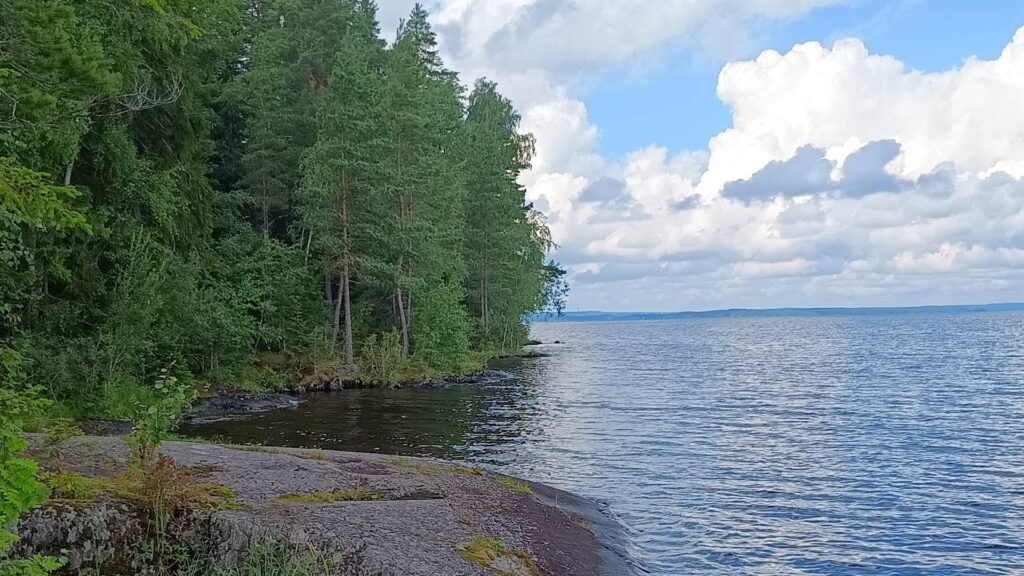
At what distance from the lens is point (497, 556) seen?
30.3 feet

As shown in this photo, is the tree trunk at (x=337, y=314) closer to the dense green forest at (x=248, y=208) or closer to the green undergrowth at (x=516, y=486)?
the dense green forest at (x=248, y=208)

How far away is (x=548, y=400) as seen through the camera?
109 feet

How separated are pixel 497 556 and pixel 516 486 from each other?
500 centimetres

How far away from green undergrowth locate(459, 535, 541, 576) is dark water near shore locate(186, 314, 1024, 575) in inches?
128

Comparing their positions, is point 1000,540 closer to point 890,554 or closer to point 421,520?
point 890,554

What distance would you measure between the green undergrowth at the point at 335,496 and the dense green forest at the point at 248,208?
15.9ft

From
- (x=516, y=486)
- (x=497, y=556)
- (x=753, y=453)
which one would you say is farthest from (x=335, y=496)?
(x=753, y=453)

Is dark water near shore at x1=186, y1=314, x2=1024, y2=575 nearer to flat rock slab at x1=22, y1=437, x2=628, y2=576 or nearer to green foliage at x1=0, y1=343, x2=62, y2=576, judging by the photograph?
flat rock slab at x1=22, y1=437, x2=628, y2=576

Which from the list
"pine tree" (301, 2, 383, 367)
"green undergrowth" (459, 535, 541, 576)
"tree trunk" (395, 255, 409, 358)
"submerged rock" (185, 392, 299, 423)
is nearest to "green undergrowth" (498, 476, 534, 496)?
"green undergrowth" (459, 535, 541, 576)

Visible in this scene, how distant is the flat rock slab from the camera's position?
8.31 m

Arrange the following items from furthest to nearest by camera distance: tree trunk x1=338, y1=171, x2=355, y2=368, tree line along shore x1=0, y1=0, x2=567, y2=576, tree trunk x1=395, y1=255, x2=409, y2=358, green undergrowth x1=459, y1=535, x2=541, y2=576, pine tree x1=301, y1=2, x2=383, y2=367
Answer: tree trunk x1=395, y1=255, x2=409, y2=358
tree trunk x1=338, y1=171, x2=355, y2=368
pine tree x1=301, y1=2, x2=383, y2=367
tree line along shore x1=0, y1=0, x2=567, y2=576
green undergrowth x1=459, y1=535, x2=541, y2=576

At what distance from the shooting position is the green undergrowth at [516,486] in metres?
13.9

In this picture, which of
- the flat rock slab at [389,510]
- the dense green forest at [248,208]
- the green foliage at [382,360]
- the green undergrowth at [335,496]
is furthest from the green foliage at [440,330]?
the green undergrowth at [335,496]

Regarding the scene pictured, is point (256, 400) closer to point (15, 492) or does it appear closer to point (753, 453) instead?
point (753, 453)
